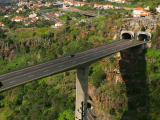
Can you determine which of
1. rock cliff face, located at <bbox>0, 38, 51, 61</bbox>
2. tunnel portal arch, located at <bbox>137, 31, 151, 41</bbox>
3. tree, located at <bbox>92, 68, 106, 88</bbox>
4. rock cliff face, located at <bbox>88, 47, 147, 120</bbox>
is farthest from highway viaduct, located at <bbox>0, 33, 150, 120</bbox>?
rock cliff face, located at <bbox>0, 38, 51, 61</bbox>

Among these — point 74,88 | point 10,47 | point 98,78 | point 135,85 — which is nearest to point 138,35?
point 135,85

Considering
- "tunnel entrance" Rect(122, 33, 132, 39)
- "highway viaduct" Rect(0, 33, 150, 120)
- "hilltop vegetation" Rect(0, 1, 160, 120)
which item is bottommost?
"hilltop vegetation" Rect(0, 1, 160, 120)

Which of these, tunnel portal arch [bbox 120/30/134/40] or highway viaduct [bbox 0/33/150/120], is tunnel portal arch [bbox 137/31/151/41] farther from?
highway viaduct [bbox 0/33/150/120]

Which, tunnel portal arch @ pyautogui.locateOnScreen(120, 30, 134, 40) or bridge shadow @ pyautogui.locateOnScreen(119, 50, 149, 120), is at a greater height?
tunnel portal arch @ pyautogui.locateOnScreen(120, 30, 134, 40)

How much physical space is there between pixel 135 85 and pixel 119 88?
420 cm

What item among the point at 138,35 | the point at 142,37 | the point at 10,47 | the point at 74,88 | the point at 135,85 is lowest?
the point at 74,88

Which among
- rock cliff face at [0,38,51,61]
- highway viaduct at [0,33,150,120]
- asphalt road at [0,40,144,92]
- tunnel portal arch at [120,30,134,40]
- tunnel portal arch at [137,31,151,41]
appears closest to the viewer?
asphalt road at [0,40,144,92]

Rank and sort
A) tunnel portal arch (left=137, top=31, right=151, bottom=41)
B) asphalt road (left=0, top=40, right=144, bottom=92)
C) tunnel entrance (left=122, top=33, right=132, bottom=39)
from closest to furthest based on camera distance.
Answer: asphalt road (left=0, top=40, right=144, bottom=92)
tunnel portal arch (left=137, top=31, right=151, bottom=41)
tunnel entrance (left=122, top=33, right=132, bottom=39)

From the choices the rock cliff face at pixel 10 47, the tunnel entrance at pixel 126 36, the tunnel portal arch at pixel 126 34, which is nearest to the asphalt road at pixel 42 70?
the tunnel portal arch at pixel 126 34

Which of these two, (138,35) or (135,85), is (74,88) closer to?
(135,85)

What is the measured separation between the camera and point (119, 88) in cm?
5197

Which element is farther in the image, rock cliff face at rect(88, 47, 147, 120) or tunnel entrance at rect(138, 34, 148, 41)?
tunnel entrance at rect(138, 34, 148, 41)

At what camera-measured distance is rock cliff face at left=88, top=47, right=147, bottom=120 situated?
1953 inches

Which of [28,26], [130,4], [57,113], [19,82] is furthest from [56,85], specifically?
[130,4]
